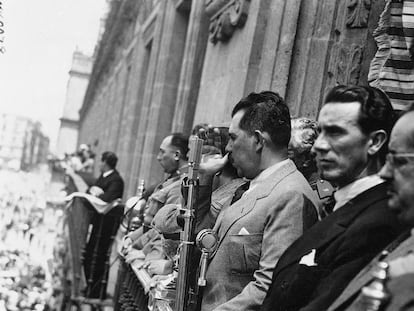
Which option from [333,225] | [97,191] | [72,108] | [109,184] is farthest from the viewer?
[72,108]

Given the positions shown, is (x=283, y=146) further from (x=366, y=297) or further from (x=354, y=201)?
(x=366, y=297)

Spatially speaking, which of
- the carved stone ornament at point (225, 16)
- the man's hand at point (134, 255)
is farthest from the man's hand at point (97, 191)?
the man's hand at point (134, 255)

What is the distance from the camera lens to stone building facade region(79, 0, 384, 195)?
6.02 m

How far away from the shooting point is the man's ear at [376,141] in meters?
3.02

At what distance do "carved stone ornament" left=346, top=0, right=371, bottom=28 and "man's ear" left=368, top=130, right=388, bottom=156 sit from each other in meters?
2.91

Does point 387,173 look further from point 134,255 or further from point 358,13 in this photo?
point 134,255

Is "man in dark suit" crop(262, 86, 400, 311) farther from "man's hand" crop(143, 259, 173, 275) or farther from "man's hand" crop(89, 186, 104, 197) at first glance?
"man's hand" crop(89, 186, 104, 197)

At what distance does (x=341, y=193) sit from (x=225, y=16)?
6.89 metres

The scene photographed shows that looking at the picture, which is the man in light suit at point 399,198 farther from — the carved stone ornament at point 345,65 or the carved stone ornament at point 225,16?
the carved stone ornament at point 225,16

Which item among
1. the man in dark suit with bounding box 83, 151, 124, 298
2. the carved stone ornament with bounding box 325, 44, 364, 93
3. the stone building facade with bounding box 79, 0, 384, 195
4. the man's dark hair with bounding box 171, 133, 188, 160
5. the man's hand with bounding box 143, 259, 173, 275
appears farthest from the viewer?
the man in dark suit with bounding box 83, 151, 124, 298

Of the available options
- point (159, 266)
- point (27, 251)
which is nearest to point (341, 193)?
point (159, 266)

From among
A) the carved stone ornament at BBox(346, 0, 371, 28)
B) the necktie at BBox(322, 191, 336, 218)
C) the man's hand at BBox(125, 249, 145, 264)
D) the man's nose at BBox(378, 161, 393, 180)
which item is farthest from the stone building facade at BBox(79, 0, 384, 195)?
the man's nose at BBox(378, 161, 393, 180)

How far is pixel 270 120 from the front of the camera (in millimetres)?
3822

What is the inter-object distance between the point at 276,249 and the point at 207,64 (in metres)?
7.45
